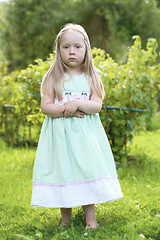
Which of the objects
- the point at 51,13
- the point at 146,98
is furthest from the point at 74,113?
the point at 51,13

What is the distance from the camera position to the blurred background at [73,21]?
12.8 meters

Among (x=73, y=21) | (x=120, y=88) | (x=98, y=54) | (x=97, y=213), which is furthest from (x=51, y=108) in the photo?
(x=73, y=21)

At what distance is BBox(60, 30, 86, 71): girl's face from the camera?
7.76 ft

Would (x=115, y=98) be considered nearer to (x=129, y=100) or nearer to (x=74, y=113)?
(x=129, y=100)

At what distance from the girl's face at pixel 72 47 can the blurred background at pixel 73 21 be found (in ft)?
30.6

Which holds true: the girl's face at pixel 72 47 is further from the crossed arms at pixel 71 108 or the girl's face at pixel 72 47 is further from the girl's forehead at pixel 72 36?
the crossed arms at pixel 71 108

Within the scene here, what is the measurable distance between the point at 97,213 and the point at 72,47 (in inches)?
52.5

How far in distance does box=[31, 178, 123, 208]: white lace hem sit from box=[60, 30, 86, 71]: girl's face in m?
0.86

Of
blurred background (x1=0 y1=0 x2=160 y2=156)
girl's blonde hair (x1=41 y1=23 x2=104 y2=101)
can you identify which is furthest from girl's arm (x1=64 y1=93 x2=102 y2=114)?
blurred background (x1=0 y1=0 x2=160 y2=156)

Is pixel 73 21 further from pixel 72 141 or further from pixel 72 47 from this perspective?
pixel 72 141

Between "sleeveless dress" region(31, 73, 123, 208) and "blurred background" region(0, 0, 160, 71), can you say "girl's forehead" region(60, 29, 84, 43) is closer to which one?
"sleeveless dress" region(31, 73, 123, 208)

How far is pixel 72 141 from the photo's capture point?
2.27 metres

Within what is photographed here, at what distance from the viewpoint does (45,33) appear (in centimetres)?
1371

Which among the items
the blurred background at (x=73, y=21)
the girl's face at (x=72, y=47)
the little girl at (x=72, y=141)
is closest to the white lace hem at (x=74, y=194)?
the little girl at (x=72, y=141)
